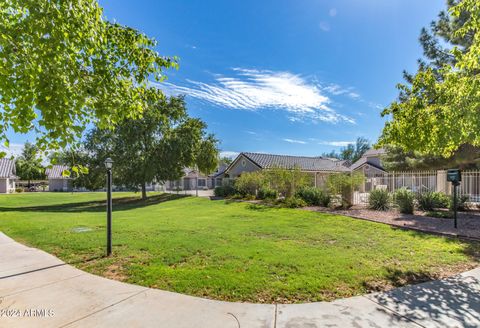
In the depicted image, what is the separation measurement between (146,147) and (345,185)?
18960 millimetres

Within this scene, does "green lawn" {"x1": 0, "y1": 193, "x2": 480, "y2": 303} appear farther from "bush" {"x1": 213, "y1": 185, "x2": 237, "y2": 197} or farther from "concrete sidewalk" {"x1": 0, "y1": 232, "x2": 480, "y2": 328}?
"bush" {"x1": 213, "y1": 185, "x2": 237, "y2": 197}

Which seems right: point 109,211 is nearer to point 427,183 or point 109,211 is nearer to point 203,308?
point 203,308

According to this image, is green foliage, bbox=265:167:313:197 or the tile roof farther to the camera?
the tile roof

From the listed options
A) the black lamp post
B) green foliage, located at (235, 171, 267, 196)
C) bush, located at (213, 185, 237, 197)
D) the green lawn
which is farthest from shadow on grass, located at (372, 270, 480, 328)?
bush, located at (213, 185, 237, 197)

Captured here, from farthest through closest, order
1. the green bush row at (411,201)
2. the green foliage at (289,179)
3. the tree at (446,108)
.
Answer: the green foliage at (289,179), the green bush row at (411,201), the tree at (446,108)

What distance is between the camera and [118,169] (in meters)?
25.6

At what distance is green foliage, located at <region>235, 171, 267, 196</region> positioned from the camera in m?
21.6

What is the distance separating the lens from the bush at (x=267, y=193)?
65.7 feet

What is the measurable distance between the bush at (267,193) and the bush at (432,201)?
8862 millimetres

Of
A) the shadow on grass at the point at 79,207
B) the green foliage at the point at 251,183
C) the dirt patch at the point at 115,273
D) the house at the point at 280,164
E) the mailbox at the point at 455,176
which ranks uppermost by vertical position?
the house at the point at 280,164

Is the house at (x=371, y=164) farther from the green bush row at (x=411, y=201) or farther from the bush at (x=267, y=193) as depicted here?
the green bush row at (x=411, y=201)

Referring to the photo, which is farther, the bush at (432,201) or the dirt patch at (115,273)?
the bush at (432,201)

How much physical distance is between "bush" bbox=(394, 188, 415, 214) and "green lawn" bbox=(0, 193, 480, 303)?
4.07 m

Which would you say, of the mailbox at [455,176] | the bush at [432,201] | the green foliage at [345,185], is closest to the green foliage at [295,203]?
the green foliage at [345,185]
